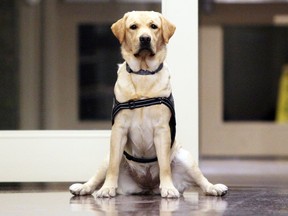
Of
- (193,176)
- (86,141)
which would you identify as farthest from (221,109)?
(193,176)

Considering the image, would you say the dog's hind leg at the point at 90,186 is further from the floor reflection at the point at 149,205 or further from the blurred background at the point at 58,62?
the blurred background at the point at 58,62

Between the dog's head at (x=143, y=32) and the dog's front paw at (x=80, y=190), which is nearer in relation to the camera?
the dog's head at (x=143, y=32)

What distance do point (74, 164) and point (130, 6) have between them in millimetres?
783

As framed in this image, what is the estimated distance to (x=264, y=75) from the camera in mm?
5539

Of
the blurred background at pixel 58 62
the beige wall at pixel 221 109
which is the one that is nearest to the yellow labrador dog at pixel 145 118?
the blurred background at pixel 58 62

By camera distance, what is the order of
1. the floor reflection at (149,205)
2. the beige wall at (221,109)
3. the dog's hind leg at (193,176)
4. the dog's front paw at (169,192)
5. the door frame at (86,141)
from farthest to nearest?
the beige wall at (221,109) → the door frame at (86,141) → the dog's hind leg at (193,176) → the dog's front paw at (169,192) → the floor reflection at (149,205)

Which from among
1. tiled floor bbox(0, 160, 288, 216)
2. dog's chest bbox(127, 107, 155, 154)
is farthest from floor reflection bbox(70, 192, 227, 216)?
dog's chest bbox(127, 107, 155, 154)

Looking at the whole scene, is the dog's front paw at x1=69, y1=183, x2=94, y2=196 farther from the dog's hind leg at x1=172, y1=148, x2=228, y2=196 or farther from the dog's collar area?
the dog's collar area

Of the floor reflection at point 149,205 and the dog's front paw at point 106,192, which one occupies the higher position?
the dog's front paw at point 106,192

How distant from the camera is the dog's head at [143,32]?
2.46 metres

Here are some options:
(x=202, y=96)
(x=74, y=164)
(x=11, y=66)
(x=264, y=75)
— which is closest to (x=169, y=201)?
(x=74, y=164)

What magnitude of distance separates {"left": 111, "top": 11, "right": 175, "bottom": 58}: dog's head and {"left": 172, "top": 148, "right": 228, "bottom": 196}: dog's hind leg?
0.36 metres

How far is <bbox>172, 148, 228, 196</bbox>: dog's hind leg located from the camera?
2.53 metres

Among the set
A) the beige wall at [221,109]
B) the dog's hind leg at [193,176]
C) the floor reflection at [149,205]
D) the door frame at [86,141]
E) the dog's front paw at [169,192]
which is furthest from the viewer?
the beige wall at [221,109]
